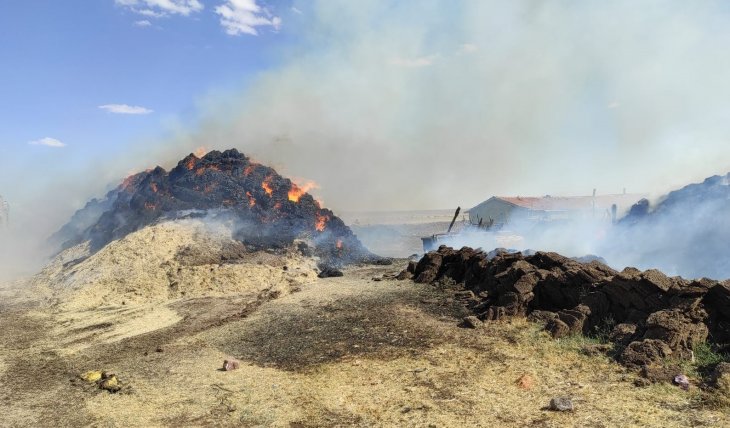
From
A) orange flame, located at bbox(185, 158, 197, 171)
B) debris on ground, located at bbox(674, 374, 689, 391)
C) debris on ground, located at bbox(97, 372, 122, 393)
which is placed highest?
orange flame, located at bbox(185, 158, 197, 171)

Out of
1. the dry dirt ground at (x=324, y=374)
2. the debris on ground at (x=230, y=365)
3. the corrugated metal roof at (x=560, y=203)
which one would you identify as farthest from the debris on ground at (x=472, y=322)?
the corrugated metal roof at (x=560, y=203)

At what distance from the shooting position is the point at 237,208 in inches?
1081

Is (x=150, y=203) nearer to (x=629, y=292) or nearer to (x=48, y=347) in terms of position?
(x=48, y=347)

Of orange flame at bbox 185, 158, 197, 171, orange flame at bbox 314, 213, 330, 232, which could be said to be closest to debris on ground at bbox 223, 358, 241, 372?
orange flame at bbox 314, 213, 330, 232

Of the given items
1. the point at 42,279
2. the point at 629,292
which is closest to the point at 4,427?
the point at 629,292

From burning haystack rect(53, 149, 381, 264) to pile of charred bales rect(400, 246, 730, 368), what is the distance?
13771mm

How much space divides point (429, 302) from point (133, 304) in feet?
39.3

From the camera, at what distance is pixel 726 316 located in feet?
33.4

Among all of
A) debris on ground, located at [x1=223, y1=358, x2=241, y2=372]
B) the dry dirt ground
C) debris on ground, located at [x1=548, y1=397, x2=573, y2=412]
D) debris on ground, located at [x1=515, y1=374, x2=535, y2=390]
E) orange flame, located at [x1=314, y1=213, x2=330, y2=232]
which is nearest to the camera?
debris on ground, located at [x1=548, y1=397, x2=573, y2=412]

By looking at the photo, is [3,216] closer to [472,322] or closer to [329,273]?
[329,273]

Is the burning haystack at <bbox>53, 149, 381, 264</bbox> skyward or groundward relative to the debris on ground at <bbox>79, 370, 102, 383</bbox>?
skyward

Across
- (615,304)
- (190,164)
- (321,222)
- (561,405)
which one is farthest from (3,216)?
(561,405)

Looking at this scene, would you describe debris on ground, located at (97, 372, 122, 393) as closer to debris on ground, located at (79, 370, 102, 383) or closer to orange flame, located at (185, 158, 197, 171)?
debris on ground, located at (79, 370, 102, 383)

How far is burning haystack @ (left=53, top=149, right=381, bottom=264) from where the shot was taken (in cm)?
2675
